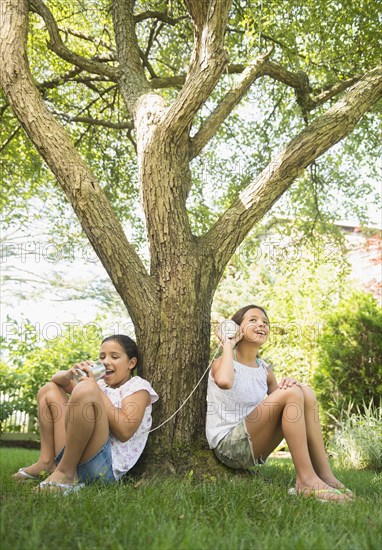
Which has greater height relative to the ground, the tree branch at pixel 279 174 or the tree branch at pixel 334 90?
the tree branch at pixel 334 90

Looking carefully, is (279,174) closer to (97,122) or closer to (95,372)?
(95,372)

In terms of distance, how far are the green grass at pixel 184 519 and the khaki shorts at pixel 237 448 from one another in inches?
11.4

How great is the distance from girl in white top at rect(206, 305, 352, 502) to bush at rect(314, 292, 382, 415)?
13.2ft

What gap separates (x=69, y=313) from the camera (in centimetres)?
1501

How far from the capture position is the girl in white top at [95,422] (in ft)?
10.6

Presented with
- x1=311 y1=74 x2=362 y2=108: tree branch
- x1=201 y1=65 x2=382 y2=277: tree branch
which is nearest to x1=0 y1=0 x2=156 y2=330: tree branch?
x1=201 y1=65 x2=382 y2=277: tree branch

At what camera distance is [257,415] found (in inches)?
139

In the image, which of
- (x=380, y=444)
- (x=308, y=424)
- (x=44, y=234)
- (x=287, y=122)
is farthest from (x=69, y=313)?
(x=308, y=424)

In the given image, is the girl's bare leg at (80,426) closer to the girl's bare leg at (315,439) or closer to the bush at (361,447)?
the girl's bare leg at (315,439)

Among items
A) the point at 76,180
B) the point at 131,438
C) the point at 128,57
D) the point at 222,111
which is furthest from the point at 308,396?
the point at 128,57

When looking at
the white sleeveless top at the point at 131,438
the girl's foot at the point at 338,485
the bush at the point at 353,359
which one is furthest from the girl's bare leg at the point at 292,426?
the bush at the point at 353,359

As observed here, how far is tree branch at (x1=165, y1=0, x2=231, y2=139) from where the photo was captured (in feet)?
13.6

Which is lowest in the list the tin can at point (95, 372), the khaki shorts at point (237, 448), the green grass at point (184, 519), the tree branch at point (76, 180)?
the green grass at point (184, 519)

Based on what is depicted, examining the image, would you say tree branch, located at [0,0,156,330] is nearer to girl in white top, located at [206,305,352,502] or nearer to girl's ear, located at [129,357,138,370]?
girl's ear, located at [129,357,138,370]
